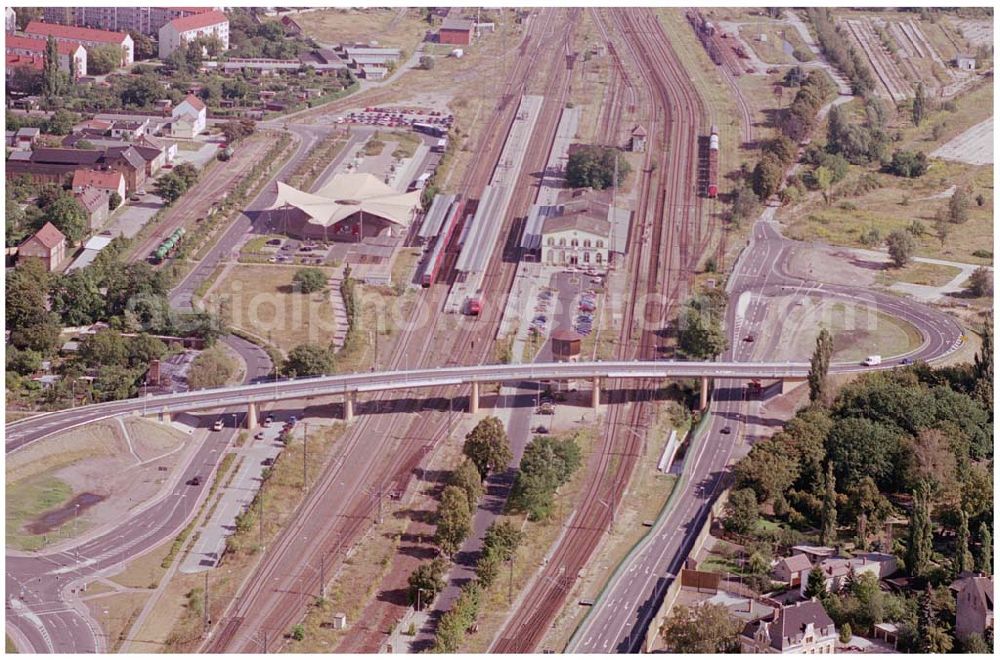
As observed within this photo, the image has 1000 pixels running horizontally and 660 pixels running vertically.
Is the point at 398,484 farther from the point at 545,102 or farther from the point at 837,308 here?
the point at 545,102

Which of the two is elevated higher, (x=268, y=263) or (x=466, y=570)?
(x=268, y=263)

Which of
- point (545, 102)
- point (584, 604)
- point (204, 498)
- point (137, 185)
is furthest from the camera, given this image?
point (545, 102)

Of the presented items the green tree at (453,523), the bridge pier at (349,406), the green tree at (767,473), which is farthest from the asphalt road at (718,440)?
the bridge pier at (349,406)

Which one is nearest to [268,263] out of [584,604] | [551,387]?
[551,387]

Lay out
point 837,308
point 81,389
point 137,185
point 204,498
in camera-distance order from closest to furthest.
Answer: point 204,498 < point 81,389 < point 837,308 < point 137,185

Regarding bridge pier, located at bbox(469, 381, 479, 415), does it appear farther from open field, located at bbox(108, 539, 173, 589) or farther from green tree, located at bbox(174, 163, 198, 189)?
green tree, located at bbox(174, 163, 198, 189)

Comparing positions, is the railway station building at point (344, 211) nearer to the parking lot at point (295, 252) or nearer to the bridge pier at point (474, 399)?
the parking lot at point (295, 252)

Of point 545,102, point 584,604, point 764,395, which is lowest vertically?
point 584,604
